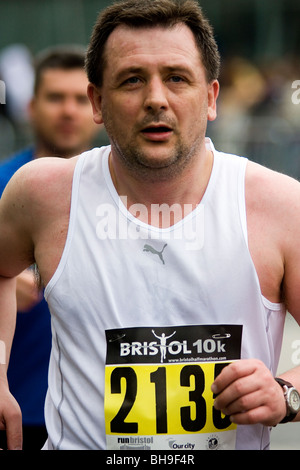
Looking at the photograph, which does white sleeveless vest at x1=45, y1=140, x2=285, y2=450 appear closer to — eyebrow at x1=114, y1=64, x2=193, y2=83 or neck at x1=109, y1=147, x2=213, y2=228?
neck at x1=109, y1=147, x2=213, y2=228

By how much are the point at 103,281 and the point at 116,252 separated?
4.4 inches

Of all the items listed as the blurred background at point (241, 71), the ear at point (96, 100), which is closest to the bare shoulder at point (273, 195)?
the ear at point (96, 100)

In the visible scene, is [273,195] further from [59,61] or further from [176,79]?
[59,61]

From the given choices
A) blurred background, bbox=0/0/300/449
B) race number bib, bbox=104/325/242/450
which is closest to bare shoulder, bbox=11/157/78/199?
race number bib, bbox=104/325/242/450

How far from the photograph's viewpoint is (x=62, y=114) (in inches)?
193

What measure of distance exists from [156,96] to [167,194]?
37 cm

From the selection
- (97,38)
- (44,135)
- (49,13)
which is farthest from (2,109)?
(97,38)

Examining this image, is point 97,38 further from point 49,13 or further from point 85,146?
point 49,13

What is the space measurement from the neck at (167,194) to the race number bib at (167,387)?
0.39 metres

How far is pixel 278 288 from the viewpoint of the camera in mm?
2977

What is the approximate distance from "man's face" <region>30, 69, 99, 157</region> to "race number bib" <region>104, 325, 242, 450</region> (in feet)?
6.64

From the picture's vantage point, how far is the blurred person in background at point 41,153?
4379 millimetres

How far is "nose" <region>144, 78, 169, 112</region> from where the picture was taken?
114 inches
